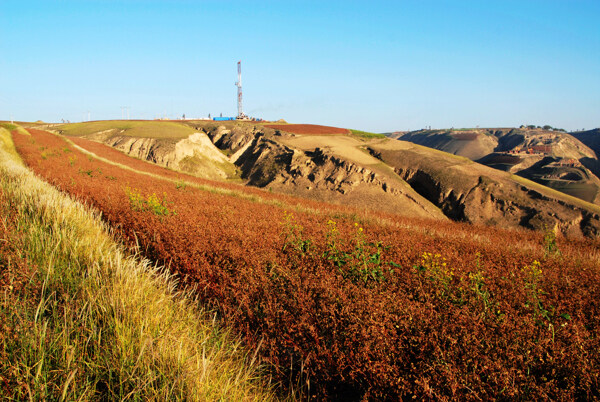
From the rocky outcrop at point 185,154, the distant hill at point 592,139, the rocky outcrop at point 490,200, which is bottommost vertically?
the rocky outcrop at point 490,200

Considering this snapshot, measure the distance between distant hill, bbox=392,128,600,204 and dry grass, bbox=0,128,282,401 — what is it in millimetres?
33111

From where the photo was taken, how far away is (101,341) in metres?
2.49

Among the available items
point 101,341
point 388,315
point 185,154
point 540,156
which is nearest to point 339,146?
point 185,154

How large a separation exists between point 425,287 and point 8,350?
4.30 meters

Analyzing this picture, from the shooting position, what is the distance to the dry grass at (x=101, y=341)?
2.05m

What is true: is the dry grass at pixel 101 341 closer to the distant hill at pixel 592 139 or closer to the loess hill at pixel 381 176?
the loess hill at pixel 381 176

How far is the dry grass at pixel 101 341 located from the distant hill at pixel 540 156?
3311cm

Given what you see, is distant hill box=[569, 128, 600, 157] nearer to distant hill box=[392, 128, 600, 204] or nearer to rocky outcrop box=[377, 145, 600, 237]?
distant hill box=[392, 128, 600, 204]

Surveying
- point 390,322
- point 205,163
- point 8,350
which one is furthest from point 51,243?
point 205,163

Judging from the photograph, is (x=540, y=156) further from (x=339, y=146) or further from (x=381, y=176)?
(x=381, y=176)

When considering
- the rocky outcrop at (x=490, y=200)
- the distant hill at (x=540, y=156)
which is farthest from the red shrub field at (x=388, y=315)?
the distant hill at (x=540, y=156)

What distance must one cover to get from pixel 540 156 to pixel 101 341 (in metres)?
73.9

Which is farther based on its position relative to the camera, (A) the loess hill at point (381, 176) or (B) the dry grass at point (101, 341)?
(A) the loess hill at point (381, 176)

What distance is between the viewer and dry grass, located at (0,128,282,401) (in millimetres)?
2053
